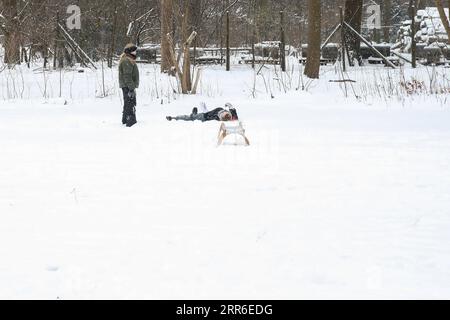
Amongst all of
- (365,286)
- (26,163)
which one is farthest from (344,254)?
(26,163)

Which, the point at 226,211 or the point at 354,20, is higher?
the point at 354,20

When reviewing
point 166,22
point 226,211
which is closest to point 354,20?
point 166,22

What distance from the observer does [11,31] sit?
20125mm

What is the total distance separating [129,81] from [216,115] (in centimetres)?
166

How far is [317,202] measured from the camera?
534 centimetres

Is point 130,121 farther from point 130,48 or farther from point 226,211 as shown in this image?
point 226,211

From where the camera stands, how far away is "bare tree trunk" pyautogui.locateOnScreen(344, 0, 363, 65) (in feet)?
72.1

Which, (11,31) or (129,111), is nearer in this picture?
(129,111)

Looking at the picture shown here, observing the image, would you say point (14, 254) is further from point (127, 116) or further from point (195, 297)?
point (127, 116)

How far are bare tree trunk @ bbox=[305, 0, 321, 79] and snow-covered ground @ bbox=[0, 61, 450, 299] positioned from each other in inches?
297

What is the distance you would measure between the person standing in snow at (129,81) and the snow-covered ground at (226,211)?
50 centimetres

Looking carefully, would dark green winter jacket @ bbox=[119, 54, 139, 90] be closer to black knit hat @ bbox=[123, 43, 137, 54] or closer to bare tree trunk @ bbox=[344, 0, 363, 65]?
black knit hat @ bbox=[123, 43, 137, 54]

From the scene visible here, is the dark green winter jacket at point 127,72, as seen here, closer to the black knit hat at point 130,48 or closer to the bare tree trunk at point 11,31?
the black knit hat at point 130,48
